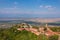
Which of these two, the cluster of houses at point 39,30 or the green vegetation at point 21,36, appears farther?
the cluster of houses at point 39,30

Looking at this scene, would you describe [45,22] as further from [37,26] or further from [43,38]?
[43,38]

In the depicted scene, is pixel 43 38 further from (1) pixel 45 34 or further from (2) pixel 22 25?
(2) pixel 22 25

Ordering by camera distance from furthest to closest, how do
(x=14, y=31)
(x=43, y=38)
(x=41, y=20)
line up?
1. (x=41, y=20)
2. (x=14, y=31)
3. (x=43, y=38)

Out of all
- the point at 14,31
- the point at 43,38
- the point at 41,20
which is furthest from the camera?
the point at 41,20

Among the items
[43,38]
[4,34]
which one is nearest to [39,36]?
[43,38]

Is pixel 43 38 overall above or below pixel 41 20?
below

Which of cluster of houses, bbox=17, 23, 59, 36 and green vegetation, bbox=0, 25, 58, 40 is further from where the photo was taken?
cluster of houses, bbox=17, 23, 59, 36

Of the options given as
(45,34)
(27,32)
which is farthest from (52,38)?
(27,32)

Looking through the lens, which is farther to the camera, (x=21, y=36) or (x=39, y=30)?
(x=39, y=30)

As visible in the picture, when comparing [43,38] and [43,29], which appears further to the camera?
[43,29]
